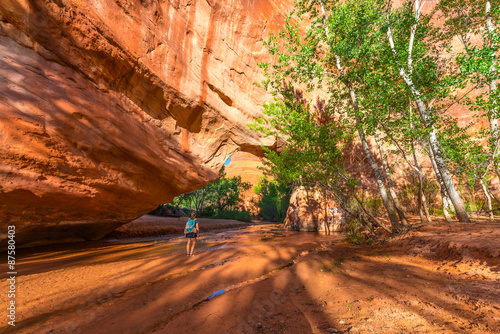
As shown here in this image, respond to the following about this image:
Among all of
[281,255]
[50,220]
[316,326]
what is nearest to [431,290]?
[316,326]

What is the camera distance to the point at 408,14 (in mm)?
8992

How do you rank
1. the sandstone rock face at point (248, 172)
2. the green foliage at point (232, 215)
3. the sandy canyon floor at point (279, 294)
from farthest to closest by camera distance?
the sandstone rock face at point (248, 172)
the green foliage at point (232, 215)
the sandy canyon floor at point (279, 294)

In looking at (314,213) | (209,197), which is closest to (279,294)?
(314,213)

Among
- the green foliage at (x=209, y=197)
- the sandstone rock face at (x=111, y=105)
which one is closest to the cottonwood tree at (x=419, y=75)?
the sandstone rock face at (x=111, y=105)

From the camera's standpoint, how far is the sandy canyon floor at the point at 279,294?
2414 millimetres

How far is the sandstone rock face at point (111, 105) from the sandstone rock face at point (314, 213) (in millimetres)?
7318

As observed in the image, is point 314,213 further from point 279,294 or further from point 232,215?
point 232,215

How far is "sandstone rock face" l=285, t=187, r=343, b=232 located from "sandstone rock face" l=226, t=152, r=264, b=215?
32157 millimetres

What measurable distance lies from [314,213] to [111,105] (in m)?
13.6

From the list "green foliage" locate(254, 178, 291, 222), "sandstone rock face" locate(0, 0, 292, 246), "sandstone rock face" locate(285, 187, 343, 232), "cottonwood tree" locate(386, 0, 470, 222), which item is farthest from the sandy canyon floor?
"green foliage" locate(254, 178, 291, 222)

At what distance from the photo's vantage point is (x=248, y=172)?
51875mm

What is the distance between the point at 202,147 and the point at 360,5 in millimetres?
9455

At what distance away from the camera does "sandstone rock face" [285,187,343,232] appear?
13.8m

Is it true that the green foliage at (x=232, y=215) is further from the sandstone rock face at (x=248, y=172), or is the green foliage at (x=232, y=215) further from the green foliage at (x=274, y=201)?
the sandstone rock face at (x=248, y=172)
